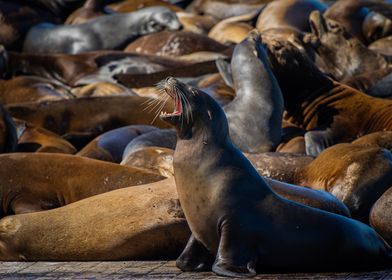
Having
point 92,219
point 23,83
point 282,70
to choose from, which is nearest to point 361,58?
point 282,70

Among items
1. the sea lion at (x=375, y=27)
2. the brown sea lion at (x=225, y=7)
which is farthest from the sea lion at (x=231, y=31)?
the sea lion at (x=375, y=27)

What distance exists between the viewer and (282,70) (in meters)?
10.5

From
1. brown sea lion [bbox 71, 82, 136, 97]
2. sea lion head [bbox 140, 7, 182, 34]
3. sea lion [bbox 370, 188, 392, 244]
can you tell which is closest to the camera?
sea lion [bbox 370, 188, 392, 244]

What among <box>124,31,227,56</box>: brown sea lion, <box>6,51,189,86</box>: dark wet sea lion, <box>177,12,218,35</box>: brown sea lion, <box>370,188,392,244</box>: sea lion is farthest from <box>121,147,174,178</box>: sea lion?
<box>177,12,218,35</box>: brown sea lion

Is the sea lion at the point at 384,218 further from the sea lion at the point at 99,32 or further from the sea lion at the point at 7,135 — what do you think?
the sea lion at the point at 99,32

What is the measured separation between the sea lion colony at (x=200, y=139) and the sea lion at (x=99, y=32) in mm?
27

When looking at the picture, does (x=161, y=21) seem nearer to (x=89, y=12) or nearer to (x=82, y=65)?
(x=89, y=12)

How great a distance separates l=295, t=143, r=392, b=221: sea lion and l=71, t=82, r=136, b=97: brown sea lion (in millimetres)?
5382

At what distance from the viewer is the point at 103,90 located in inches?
507

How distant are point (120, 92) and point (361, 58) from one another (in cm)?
286

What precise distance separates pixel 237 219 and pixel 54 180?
259 centimetres

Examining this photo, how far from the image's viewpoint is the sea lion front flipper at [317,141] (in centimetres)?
898

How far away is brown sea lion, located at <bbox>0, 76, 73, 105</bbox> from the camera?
1290 cm

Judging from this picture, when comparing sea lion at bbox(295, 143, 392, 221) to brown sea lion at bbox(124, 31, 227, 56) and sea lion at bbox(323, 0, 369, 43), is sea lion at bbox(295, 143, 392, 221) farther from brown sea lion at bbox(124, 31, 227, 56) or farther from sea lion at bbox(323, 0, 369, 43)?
sea lion at bbox(323, 0, 369, 43)
